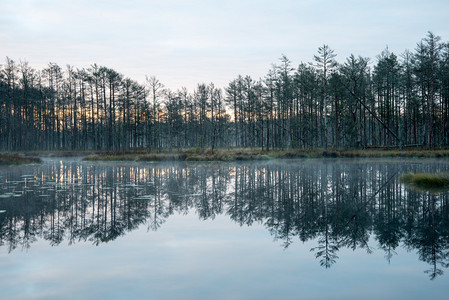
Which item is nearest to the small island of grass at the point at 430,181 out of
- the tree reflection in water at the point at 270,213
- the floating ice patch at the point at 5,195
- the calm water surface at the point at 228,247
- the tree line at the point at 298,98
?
the tree reflection in water at the point at 270,213

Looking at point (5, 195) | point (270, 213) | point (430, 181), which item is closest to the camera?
point (270, 213)

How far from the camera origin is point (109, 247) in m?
7.73

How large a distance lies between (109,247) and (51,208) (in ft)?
18.5

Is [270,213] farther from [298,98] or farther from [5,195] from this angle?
[298,98]

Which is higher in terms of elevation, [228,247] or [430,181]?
[430,181]

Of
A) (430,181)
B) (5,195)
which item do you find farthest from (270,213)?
(5,195)

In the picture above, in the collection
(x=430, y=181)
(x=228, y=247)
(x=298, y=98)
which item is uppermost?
(x=298, y=98)

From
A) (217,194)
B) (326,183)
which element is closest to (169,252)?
(217,194)

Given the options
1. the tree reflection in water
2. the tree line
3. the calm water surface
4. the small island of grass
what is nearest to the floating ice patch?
the tree reflection in water

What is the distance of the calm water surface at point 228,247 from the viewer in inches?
208

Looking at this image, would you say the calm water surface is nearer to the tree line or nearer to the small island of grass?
the small island of grass

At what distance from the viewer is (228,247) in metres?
7.66

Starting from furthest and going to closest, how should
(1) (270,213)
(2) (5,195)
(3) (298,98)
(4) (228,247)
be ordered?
1. (3) (298,98)
2. (2) (5,195)
3. (1) (270,213)
4. (4) (228,247)

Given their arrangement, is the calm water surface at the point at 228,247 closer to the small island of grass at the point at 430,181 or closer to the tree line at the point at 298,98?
the small island of grass at the point at 430,181
